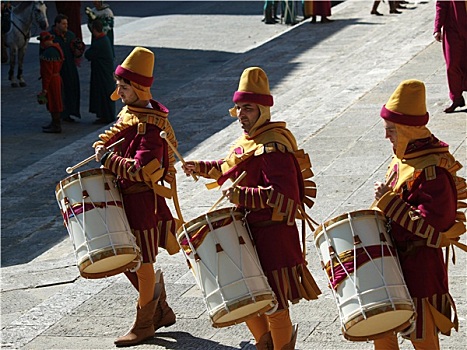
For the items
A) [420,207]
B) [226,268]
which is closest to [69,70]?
[226,268]

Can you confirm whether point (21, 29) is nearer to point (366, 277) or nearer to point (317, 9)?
point (317, 9)

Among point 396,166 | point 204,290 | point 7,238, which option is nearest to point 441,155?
point 396,166

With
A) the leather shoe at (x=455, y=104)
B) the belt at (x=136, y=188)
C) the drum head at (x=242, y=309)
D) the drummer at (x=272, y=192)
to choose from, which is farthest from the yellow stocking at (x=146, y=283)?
the leather shoe at (x=455, y=104)

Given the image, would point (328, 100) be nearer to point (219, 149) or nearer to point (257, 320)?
point (219, 149)

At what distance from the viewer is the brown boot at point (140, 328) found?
668 cm

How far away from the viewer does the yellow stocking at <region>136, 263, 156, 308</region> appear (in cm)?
664

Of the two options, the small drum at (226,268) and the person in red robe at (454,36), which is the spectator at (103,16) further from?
the small drum at (226,268)

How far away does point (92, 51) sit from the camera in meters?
16.1

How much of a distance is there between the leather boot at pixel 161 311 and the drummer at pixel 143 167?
0.11 meters

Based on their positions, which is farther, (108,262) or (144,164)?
(144,164)

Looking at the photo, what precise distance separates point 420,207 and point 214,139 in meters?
8.15

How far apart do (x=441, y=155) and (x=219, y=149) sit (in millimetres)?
7278

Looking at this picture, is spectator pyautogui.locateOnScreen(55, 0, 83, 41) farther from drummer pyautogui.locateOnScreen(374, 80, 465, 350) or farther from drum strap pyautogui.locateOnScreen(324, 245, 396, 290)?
drum strap pyautogui.locateOnScreen(324, 245, 396, 290)

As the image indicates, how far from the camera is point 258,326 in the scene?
5906mm
